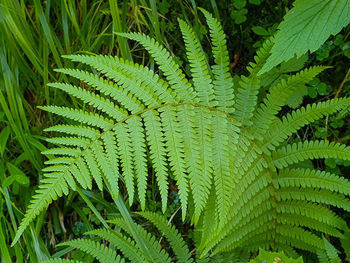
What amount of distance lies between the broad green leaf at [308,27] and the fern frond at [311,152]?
48cm

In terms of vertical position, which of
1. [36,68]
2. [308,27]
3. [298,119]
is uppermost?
[308,27]

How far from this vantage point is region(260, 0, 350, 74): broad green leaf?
1641 millimetres

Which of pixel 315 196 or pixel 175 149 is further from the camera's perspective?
pixel 315 196

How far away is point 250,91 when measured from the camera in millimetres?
1896

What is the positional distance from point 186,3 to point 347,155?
1519mm

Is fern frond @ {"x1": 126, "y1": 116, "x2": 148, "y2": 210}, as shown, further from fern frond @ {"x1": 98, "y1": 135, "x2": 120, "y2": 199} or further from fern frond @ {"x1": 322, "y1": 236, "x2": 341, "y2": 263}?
fern frond @ {"x1": 322, "y1": 236, "x2": 341, "y2": 263}

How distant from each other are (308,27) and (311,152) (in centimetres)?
59

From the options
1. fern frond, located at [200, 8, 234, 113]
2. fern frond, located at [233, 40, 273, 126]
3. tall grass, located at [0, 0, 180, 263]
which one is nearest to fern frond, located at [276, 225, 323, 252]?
fern frond, located at [233, 40, 273, 126]

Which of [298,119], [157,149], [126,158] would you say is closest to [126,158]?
[126,158]

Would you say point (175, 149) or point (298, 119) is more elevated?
point (298, 119)

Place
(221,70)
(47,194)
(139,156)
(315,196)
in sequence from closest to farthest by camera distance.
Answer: (47,194), (139,156), (221,70), (315,196)

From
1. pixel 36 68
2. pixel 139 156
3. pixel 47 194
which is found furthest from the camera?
pixel 36 68

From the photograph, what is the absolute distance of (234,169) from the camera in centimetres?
183

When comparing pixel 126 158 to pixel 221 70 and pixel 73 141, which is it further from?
pixel 221 70
